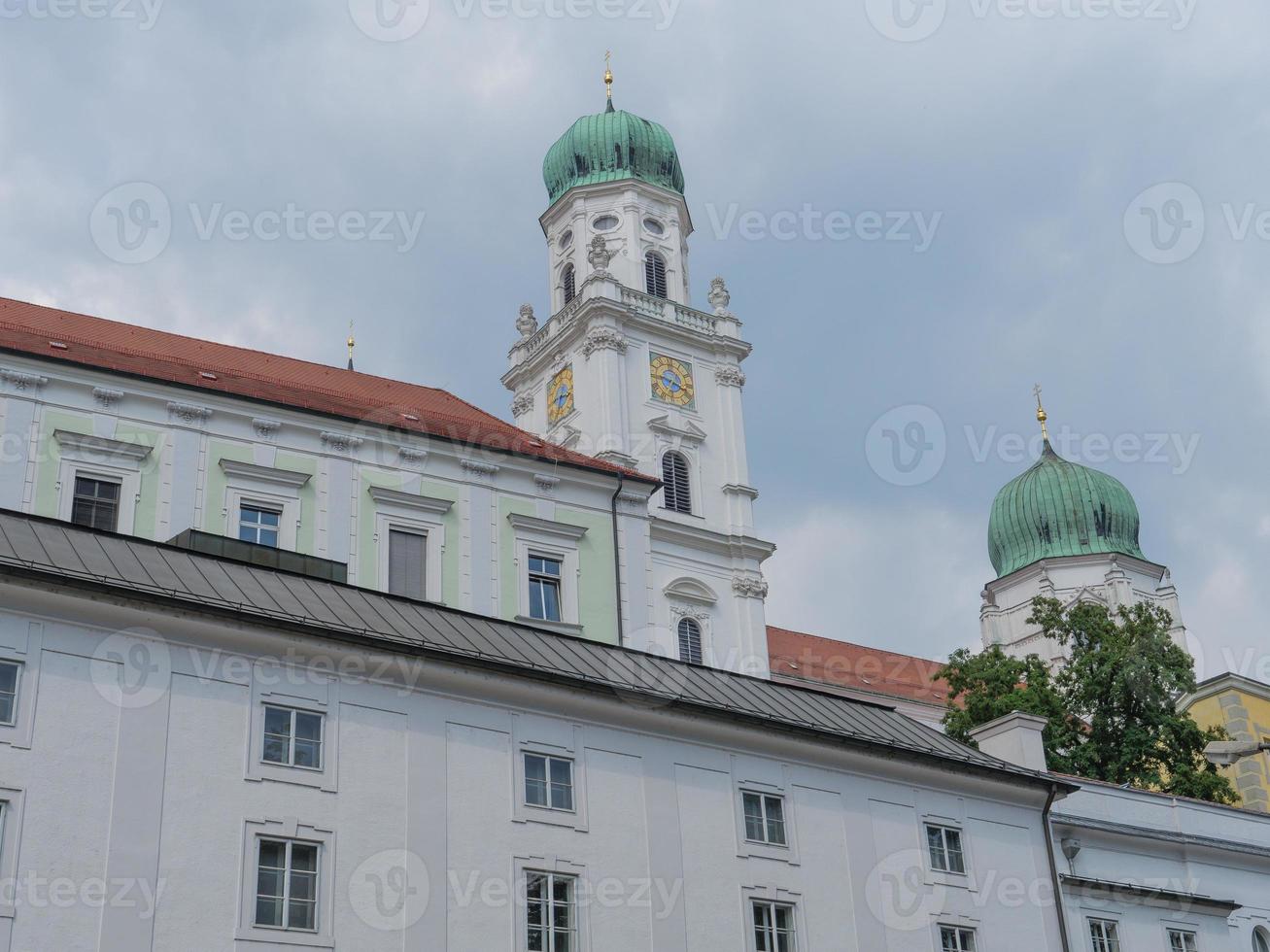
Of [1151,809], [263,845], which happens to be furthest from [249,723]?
[1151,809]

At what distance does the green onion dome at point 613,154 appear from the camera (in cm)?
7225

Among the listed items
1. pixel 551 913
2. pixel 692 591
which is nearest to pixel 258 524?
pixel 551 913

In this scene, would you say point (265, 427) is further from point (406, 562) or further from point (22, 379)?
point (22, 379)

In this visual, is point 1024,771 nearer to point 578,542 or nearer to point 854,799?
point 854,799

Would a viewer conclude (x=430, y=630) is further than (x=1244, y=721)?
No

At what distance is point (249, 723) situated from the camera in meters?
24.5

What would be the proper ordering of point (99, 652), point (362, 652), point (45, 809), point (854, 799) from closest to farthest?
point (45, 809)
point (99, 652)
point (362, 652)
point (854, 799)

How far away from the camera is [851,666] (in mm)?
80125

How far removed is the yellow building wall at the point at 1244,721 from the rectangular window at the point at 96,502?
30.3 metres

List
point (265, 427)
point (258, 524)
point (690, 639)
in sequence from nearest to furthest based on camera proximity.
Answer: point (258, 524) → point (265, 427) → point (690, 639)

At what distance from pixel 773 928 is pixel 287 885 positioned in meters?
8.45

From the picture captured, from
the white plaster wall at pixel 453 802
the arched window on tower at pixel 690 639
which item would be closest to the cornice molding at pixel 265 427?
the white plaster wall at pixel 453 802

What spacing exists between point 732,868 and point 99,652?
10.5 meters

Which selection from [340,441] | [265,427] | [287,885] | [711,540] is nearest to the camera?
[287,885]
